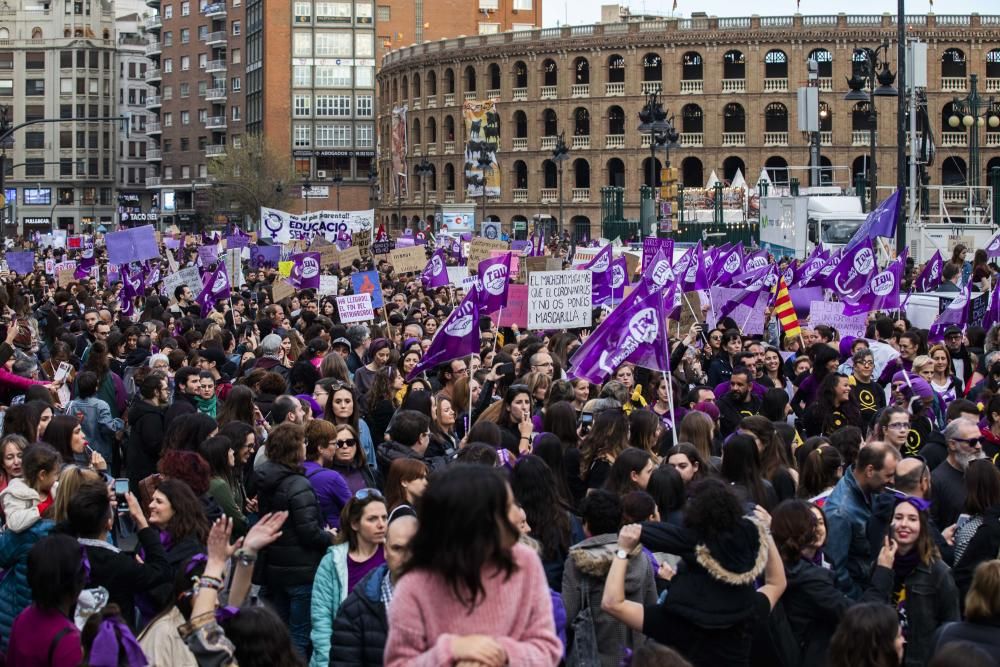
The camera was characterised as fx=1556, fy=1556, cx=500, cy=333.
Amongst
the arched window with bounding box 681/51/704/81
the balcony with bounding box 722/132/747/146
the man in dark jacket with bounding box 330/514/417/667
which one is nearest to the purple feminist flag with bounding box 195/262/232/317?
the man in dark jacket with bounding box 330/514/417/667

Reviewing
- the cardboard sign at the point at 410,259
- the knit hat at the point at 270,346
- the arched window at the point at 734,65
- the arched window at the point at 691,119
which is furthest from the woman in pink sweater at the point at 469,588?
the arched window at the point at 691,119

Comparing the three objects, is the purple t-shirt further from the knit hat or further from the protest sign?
the protest sign

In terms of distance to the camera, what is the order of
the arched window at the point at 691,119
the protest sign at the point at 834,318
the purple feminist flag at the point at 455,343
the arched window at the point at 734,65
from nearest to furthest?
the purple feminist flag at the point at 455,343, the protest sign at the point at 834,318, the arched window at the point at 734,65, the arched window at the point at 691,119

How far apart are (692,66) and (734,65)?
83.9 inches

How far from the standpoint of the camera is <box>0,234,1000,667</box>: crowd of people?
449 cm

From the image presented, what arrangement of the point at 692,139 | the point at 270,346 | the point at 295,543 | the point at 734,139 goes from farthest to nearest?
the point at 692,139 < the point at 734,139 < the point at 270,346 < the point at 295,543

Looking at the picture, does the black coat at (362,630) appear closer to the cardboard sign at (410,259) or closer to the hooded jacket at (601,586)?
the hooded jacket at (601,586)

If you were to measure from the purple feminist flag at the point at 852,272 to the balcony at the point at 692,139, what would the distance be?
6019cm

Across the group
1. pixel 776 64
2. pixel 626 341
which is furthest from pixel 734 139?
pixel 626 341

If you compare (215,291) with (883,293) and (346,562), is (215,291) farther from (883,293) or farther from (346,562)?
(346,562)

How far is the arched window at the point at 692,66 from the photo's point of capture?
78.2 metres

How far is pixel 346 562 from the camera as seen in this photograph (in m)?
6.41

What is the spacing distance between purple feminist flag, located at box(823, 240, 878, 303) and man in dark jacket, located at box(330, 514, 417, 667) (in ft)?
42.3

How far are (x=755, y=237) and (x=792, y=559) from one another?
39.9 meters
